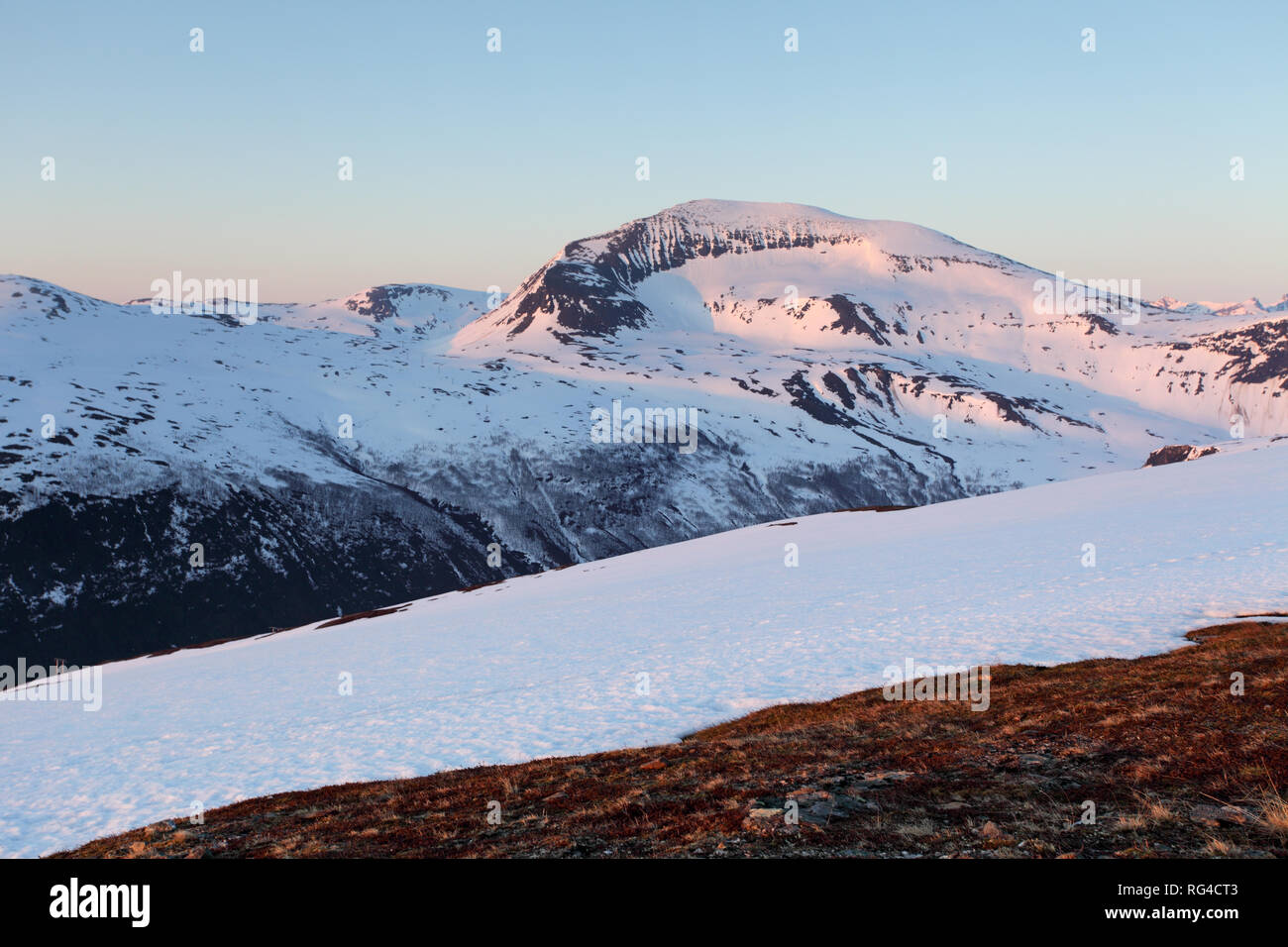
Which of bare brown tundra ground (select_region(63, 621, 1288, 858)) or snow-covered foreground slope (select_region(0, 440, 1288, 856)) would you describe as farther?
snow-covered foreground slope (select_region(0, 440, 1288, 856))

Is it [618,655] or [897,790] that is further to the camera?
[618,655]

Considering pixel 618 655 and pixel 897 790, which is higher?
pixel 897 790
